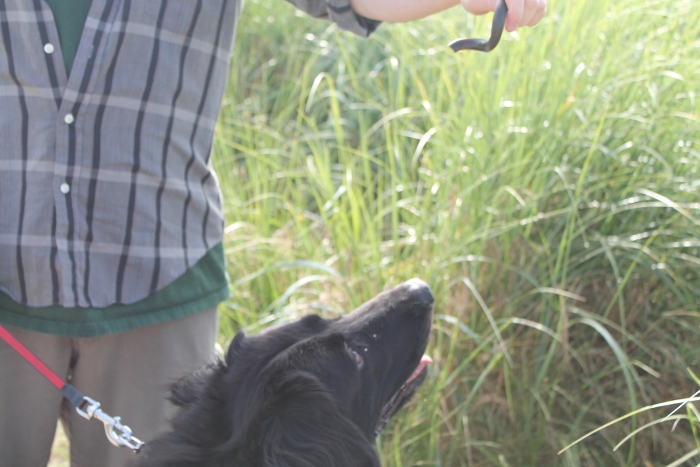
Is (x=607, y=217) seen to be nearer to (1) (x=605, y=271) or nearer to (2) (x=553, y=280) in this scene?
(1) (x=605, y=271)

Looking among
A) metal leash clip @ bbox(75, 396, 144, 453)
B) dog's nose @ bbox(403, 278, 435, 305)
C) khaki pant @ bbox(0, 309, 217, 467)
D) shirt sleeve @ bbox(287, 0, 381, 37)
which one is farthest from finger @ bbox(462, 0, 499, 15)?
metal leash clip @ bbox(75, 396, 144, 453)

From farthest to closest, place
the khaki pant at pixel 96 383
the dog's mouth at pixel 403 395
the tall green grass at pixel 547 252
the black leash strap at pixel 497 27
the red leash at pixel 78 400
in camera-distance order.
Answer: the tall green grass at pixel 547 252 → the dog's mouth at pixel 403 395 → the khaki pant at pixel 96 383 → the red leash at pixel 78 400 → the black leash strap at pixel 497 27

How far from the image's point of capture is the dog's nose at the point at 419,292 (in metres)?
1.69

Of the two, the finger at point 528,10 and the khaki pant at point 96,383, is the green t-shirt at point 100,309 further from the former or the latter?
the finger at point 528,10

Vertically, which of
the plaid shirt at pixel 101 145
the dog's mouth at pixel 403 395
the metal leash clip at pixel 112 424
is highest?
the plaid shirt at pixel 101 145

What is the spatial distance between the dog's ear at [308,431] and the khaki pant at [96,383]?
A: 13.8 inches

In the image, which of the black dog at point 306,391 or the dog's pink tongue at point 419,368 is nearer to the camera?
the black dog at point 306,391

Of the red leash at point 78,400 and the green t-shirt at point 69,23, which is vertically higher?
the green t-shirt at point 69,23

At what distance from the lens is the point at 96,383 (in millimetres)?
1543

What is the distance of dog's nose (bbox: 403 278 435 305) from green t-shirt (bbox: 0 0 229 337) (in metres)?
0.53

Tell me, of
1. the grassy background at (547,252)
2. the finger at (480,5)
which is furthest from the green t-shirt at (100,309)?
the finger at (480,5)

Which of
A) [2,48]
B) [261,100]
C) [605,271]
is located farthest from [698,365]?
[261,100]

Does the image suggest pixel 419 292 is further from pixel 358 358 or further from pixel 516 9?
pixel 516 9

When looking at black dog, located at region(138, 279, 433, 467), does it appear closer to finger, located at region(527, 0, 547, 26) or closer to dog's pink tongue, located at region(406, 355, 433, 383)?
dog's pink tongue, located at region(406, 355, 433, 383)
